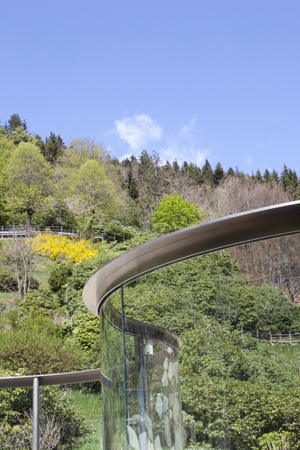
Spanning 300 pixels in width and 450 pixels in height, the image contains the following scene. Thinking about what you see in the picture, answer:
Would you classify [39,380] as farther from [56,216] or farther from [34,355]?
[56,216]

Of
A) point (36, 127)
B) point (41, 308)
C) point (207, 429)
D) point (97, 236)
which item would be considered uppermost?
point (36, 127)

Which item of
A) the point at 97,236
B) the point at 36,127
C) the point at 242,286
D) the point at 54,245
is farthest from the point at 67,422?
the point at 36,127

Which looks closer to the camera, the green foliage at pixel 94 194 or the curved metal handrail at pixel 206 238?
the curved metal handrail at pixel 206 238

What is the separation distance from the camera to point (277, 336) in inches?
34.9

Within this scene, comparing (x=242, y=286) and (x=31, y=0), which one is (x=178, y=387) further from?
(x=31, y=0)

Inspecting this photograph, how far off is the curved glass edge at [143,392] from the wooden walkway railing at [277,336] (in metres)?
0.29

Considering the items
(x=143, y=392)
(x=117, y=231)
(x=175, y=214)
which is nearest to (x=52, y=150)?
(x=117, y=231)

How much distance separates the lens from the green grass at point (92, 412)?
301 centimetres

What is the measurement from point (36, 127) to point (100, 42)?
38136 mm

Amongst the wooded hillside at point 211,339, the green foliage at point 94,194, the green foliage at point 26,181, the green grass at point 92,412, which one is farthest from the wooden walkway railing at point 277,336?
the green foliage at point 26,181

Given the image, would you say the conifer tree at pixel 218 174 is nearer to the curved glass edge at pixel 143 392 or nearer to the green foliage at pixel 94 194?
the green foliage at pixel 94 194

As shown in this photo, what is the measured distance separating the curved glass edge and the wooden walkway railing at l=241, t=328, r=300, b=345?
285 mm

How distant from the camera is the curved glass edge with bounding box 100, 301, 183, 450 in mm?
1123

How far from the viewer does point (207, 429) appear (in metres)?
0.99
